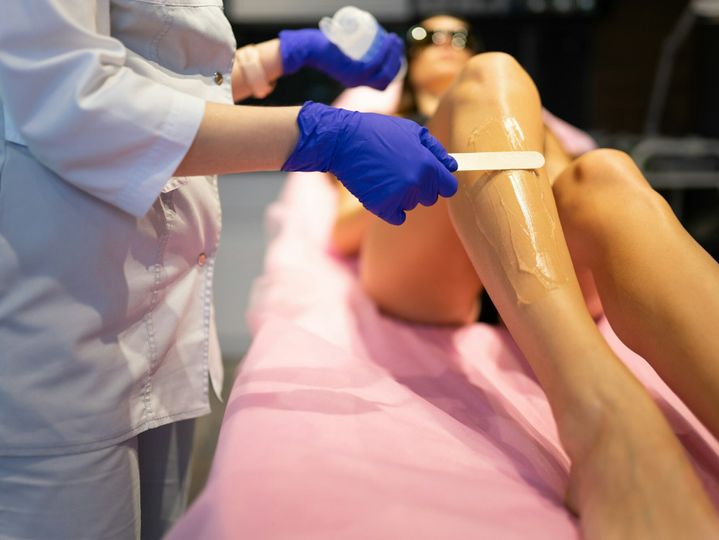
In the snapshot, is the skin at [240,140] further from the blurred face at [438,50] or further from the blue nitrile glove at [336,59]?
the blurred face at [438,50]

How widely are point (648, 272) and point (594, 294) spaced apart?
25 centimetres

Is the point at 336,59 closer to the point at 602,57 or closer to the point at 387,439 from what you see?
the point at 387,439

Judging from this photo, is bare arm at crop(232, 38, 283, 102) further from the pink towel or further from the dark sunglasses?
the dark sunglasses

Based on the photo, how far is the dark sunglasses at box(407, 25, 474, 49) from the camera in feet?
6.33

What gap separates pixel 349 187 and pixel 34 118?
323mm

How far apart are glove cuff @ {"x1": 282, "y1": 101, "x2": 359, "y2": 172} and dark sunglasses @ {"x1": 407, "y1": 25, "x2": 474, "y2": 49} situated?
1.25m

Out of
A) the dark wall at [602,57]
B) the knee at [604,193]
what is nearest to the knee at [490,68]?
the knee at [604,193]

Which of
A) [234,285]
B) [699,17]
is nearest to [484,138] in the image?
[234,285]

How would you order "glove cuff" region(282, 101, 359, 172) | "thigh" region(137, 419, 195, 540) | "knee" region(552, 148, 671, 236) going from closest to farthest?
"glove cuff" region(282, 101, 359, 172)
"knee" region(552, 148, 671, 236)
"thigh" region(137, 419, 195, 540)

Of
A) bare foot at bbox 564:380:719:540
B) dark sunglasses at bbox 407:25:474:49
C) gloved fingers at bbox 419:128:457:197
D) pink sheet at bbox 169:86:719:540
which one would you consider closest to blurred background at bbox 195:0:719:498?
dark sunglasses at bbox 407:25:474:49

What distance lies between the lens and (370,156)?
77 cm

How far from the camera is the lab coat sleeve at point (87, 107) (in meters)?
0.67

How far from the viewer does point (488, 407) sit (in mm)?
927

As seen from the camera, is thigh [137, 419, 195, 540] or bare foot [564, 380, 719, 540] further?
thigh [137, 419, 195, 540]
